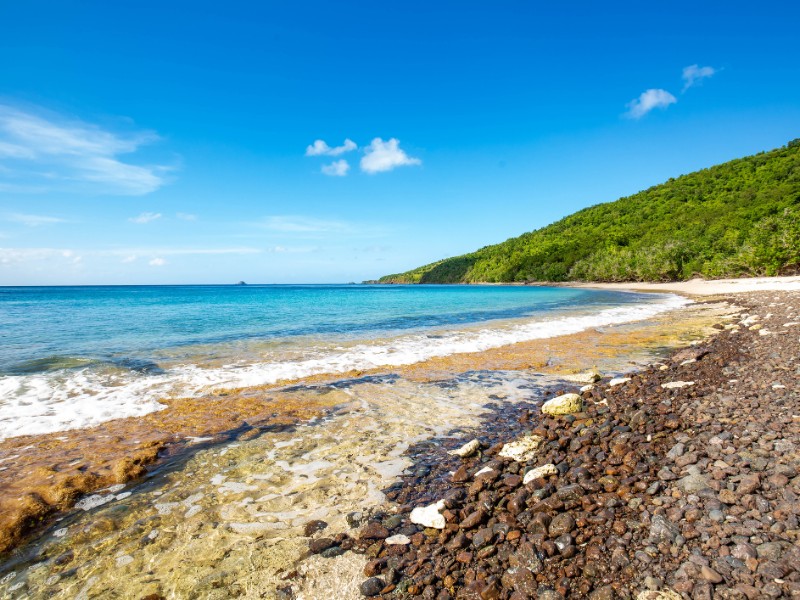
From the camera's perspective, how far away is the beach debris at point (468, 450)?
5961 mm

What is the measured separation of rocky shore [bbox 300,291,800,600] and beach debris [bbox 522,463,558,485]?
0.04 feet

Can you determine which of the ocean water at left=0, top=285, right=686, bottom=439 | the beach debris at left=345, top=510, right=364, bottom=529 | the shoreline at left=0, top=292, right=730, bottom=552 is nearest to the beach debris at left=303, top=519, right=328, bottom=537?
the beach debris at left=345, top=510, right=364, bottom=529

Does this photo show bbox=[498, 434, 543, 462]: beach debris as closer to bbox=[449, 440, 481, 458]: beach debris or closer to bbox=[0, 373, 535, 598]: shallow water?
bbox=[449, 440, 481, 458]: beach debris

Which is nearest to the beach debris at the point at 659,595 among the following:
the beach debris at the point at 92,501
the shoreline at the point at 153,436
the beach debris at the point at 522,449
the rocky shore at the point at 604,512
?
the rocky shore at the point at 604,512

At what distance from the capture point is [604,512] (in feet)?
13.2

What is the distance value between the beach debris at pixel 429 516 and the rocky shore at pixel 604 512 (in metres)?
0.01

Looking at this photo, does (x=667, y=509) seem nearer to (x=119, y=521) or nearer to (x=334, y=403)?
(x=119, y=521)

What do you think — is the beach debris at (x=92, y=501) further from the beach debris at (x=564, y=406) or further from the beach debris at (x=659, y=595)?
the beach debris at (x=564, y=406)

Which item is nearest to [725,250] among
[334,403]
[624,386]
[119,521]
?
[624,386]

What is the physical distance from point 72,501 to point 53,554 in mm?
1154

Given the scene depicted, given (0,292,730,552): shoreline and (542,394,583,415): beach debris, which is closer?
(0,292,730,552): shoreline

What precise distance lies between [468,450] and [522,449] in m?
0.81

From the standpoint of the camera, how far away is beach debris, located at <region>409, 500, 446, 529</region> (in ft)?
13.8

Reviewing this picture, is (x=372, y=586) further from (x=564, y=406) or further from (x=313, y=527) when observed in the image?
(x=564, y=406)
